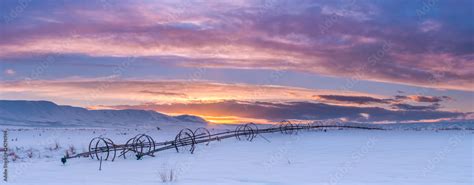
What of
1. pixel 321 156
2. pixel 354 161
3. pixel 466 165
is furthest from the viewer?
pixel 321 156

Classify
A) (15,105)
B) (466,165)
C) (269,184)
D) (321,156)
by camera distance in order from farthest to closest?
(15,105) → (321,156) → (466,165) → (269,184)

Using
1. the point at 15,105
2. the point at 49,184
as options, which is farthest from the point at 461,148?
the point at 15,105

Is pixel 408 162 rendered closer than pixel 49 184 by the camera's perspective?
No

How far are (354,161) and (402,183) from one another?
4.50 meters

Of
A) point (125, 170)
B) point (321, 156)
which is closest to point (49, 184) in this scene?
point (125, 170)

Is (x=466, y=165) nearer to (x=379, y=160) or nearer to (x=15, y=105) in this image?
(x=379, y=160)

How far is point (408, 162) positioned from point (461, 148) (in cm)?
622

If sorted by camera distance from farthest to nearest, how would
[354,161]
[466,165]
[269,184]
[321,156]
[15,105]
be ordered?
[15,105], [321,156], [354,161], [466,165], [269,184]

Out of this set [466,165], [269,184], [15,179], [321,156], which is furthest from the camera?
[321,156]

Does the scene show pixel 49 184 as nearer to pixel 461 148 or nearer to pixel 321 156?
pixel 321 156

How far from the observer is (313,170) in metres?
15.1

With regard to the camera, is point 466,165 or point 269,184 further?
point 466,165

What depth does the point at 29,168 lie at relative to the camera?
1672 centimetres

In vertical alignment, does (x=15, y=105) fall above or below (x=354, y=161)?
above
